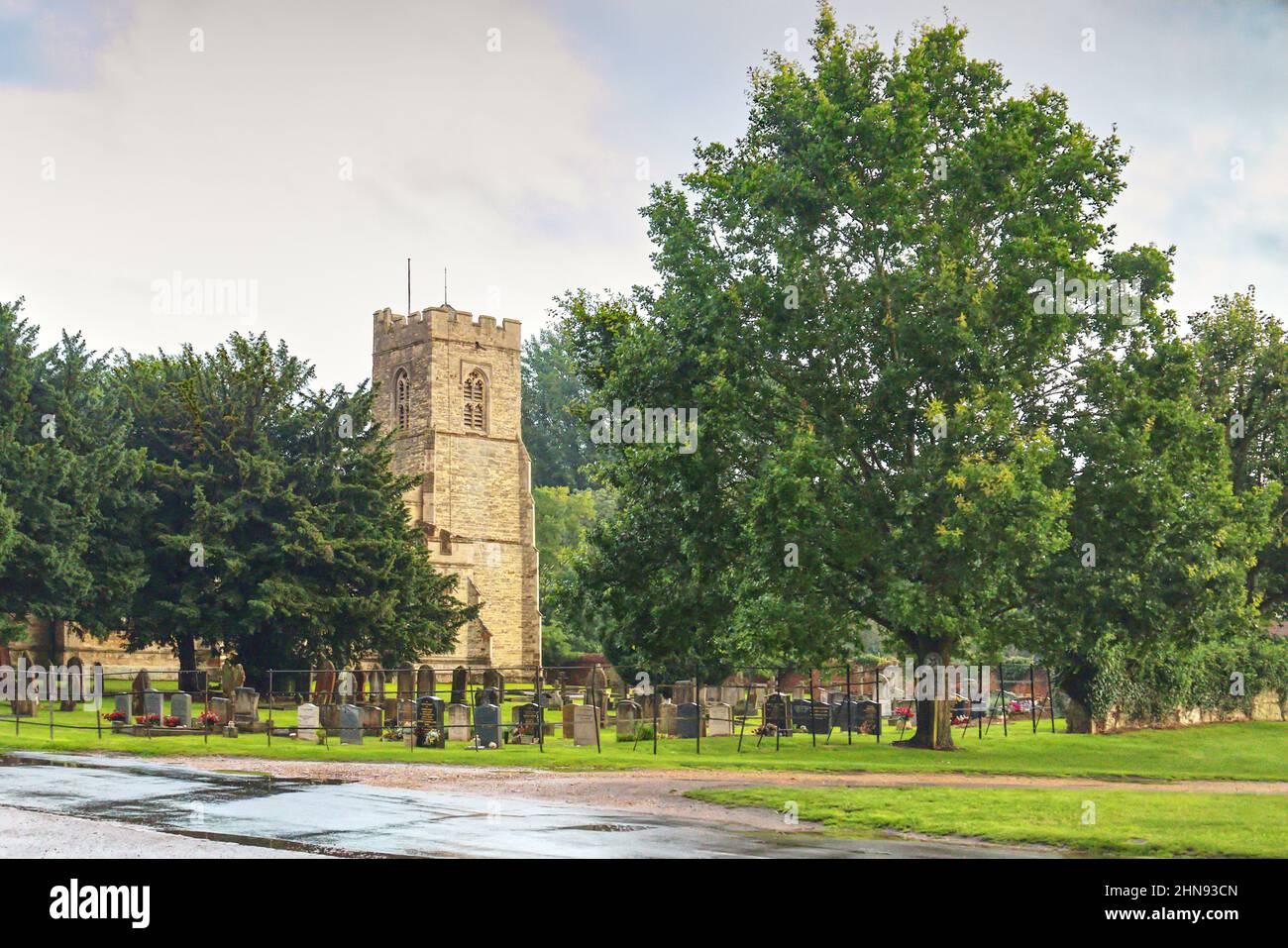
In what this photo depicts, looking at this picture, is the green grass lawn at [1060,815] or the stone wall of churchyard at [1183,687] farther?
the stone wall of churchyard at [1183,687]

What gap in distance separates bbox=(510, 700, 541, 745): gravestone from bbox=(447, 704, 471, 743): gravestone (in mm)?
1156

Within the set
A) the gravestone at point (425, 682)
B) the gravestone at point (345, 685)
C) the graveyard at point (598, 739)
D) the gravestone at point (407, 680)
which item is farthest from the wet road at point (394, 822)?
the gravestone at point (407, 680)

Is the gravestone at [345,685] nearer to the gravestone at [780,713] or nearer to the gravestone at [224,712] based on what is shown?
the gravestone at [224,712]

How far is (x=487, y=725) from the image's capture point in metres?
30.4

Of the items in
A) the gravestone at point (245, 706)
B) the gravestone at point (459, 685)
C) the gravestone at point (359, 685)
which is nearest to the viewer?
the gravestone at point (245, 706)

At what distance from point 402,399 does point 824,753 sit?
57906 mm

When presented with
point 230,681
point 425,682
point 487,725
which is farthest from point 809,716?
point 230,681

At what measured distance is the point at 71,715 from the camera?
131 ft

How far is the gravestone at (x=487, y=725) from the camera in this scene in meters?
30.4

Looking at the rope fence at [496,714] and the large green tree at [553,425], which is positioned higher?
the large green tree at [553,425]

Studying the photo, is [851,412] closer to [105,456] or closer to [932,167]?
[932,167]

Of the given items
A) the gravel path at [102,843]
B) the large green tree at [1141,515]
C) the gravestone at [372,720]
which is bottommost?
the gravestone at [372,720]

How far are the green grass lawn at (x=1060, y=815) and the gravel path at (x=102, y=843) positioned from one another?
22.1 ft
